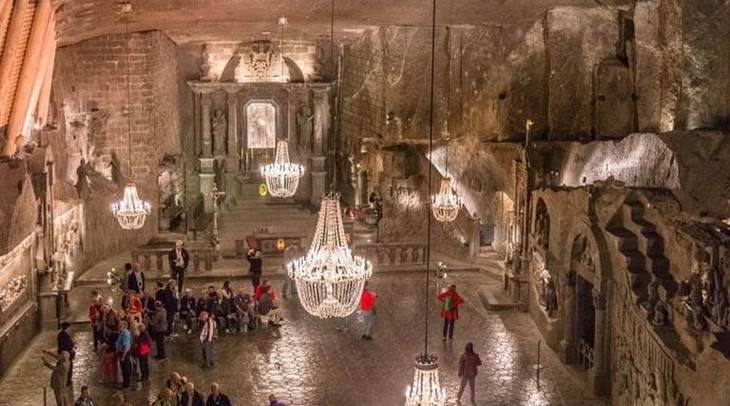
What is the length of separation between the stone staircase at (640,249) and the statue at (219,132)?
1631 cm

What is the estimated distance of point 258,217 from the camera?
26.8 metres

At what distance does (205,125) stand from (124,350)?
14657mm

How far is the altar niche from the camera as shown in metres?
28.7

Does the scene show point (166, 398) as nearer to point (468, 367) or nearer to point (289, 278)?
point (468, 367)

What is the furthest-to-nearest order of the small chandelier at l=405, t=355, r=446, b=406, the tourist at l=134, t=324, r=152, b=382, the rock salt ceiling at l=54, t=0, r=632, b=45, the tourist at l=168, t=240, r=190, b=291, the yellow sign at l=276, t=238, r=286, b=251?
the yellow sign at l=276, t=238, r=286, b=251 → the tourist at l=168, t=240, r=190, b=291 → the rock salt ceiling at l=54, t=0, r=632, b=45 → the tourist at l=134, t=324, r=152, b=382 → the small chandelier at l=405, t=355, r=446, b=406

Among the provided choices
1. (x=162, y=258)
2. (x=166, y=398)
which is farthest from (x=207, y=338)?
(x=162, y=258)

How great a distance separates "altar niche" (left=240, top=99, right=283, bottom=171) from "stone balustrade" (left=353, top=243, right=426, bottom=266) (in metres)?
7.30

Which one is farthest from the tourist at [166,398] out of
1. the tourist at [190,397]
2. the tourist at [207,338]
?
the tourist at [207,338]

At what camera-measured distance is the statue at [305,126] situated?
28.8m

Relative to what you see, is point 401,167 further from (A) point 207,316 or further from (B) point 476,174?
(A) point 207,316

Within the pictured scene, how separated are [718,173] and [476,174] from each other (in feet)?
29.3

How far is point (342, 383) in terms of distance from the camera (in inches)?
588

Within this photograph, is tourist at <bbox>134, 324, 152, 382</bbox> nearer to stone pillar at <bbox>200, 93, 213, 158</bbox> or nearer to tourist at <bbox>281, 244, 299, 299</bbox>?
tourist at <bbox>281, 244, 299, 299</bbox>

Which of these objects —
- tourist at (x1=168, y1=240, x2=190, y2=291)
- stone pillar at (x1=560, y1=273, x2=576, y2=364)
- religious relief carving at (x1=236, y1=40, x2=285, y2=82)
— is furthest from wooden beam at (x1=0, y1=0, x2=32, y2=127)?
religious relief carving at (x1=236, y1=40, x2=285, y2=82)
